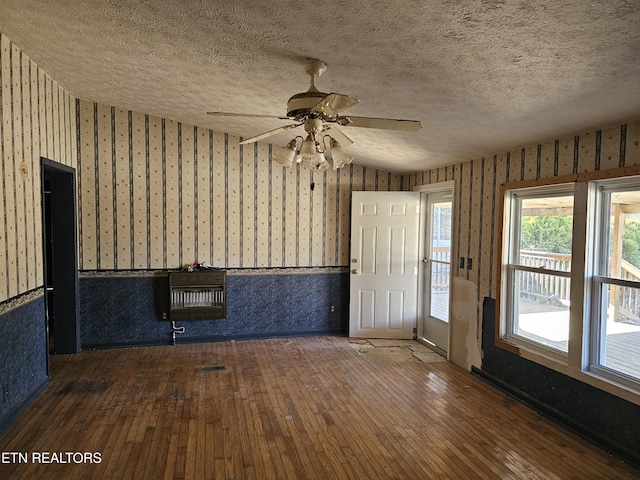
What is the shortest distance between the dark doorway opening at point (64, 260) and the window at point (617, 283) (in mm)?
5060

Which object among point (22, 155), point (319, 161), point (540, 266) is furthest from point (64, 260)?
point (540, 266)

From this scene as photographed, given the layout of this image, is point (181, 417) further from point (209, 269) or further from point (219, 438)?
point (209, 269)

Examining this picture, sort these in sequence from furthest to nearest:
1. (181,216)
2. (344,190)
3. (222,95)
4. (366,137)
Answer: (344,190) < (181,216) < (366,137) < (222,95)

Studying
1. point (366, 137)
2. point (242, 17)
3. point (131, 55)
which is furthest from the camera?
point (366, 137)

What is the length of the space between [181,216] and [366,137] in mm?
2484

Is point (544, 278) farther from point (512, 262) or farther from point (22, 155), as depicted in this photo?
point (22, 155)

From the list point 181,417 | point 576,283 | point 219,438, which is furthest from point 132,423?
point 576,283

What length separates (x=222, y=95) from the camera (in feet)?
12.1

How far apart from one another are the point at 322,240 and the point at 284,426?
295 cm

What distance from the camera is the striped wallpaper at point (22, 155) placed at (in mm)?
3088

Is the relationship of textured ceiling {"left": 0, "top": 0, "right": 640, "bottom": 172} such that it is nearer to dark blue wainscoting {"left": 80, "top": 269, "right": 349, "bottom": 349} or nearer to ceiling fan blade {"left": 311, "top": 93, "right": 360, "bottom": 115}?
ceiling fan blade {"left": 311, "top": 93, "right": 360, "bottom": 115}

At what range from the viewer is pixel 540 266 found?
356cm

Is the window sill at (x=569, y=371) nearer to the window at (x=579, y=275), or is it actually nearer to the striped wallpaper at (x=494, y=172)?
the window at (x=579, y=275)

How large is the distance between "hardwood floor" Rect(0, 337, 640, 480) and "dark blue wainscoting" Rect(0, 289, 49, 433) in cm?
12
